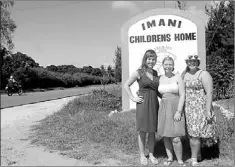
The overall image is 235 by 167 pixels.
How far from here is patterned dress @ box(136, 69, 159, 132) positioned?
3.68 metres

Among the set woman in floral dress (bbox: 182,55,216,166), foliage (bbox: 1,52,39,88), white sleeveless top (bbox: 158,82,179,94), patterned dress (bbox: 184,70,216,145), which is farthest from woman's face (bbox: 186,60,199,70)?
foliage (bbox: 1,52,39,88)

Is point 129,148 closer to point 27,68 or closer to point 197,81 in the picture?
point 197,81

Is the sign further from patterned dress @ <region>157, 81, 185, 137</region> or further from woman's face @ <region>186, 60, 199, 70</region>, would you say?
patterned dress @ <region>157, 81, 185, 137</region>

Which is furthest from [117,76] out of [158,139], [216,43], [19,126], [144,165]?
[144,165]

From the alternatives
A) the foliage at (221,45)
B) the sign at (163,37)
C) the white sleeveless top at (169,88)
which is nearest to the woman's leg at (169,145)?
the white sleeveless top at (169,88)

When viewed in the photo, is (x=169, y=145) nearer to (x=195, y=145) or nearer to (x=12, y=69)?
(x=195, y=145)

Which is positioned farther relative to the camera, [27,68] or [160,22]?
[27,68]

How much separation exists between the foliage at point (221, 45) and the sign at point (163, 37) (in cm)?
430

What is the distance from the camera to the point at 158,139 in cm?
483

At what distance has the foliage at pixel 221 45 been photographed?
11.0 m

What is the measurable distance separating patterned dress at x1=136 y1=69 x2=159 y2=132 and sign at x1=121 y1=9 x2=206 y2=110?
368 cm

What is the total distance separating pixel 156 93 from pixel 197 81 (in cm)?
57

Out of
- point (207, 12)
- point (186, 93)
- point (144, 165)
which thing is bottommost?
point (144, 165)

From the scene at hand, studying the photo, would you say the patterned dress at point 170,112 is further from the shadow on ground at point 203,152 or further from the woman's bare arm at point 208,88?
the shadow on ground at point 203,152
